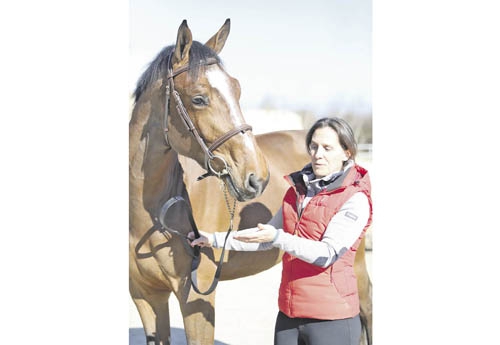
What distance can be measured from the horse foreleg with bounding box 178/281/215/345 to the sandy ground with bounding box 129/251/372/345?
0.29 ft

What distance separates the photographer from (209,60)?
7.52ft

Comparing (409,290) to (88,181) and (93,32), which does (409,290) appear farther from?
(93,32)

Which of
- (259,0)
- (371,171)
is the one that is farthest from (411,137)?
(259,0)

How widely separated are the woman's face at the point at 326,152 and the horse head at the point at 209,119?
25 centimetres

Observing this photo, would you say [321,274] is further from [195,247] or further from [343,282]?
[195,247]

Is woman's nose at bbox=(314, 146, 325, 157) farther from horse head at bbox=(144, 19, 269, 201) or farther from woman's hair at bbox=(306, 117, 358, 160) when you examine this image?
horse head at bbox=(144, 19, 269, 201)

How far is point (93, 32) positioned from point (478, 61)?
1698 mm

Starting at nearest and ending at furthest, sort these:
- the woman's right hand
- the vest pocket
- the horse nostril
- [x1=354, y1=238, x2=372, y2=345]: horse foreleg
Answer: the vest pocket, the horse nostril, the woman's right hand, [x1=354, y1=238, x2=372, y2=345]: horse foreleg

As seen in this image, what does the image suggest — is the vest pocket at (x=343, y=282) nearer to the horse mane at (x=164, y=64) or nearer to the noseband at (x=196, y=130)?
the noseband at (x=196, y=130)

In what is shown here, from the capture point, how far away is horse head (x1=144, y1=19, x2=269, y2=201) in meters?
2.21

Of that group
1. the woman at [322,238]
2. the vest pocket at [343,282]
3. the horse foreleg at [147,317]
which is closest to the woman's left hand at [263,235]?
the woman at [322,238]

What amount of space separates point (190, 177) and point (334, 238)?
2.70 feet

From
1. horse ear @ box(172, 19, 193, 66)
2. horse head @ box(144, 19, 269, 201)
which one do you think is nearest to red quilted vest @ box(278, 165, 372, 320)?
horse head @ box(144, 19, 269, 201)

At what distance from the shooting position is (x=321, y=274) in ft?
6.54
